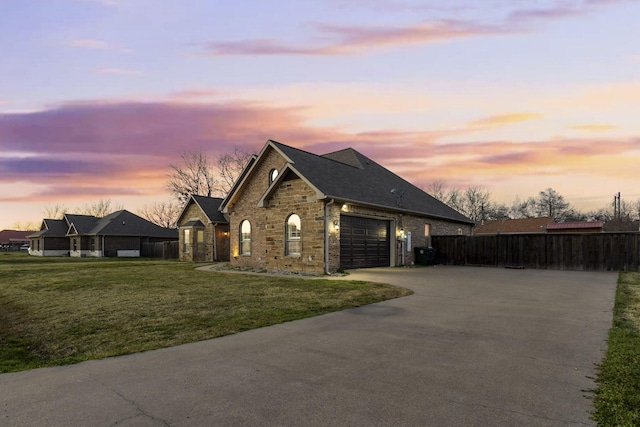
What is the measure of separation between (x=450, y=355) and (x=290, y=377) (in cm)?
225

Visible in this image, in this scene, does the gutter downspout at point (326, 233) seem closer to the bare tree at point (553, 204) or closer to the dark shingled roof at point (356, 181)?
the dark shingled roof at point (356, 181)

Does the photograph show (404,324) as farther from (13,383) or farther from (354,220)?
(354,220)

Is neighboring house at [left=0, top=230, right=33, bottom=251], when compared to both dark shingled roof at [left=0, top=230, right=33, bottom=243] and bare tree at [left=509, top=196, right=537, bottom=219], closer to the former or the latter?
dark shingled roof at [left=0, top=230, right=33, bottom=243]

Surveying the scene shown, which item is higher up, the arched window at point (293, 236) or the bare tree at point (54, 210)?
the bare tree at point (54, 210)

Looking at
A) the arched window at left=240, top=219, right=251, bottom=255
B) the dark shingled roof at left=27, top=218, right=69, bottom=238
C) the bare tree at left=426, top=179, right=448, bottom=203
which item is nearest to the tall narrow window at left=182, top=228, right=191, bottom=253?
the arched window at left=240, top=219, right=251, bottom=255

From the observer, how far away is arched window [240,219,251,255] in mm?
21562

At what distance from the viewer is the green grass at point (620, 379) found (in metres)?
3.13

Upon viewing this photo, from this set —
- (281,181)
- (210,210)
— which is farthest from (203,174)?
(281,181)

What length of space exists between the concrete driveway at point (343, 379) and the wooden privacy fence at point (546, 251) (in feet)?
48.1

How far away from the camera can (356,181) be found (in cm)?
2022

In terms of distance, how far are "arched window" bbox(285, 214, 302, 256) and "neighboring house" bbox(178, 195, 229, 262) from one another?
44.9 ft

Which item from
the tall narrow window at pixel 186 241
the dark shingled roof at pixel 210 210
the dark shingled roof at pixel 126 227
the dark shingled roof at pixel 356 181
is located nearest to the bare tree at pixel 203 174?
the dark shingled roof at pixel 126 227

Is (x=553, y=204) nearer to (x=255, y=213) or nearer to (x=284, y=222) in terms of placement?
(x=255, y=213)

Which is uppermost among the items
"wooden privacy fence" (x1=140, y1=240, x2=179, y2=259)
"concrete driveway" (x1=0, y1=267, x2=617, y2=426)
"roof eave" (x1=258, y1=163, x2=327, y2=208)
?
"roof eave" (x1=258, y1=163, x2=327, y2=208)
